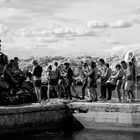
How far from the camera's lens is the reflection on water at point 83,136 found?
57.1 feet

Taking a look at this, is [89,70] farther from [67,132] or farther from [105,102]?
[67,132]

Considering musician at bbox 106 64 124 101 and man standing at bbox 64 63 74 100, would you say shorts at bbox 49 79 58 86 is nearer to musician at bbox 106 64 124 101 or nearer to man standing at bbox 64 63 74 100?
man standing at bbox 64 63 74 100

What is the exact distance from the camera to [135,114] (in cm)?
1838

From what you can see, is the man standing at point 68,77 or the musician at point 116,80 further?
the man standing at point 68,77

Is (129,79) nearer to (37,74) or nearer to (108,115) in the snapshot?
(108,115)

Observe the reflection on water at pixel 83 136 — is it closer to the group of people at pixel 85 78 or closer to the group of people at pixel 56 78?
the group of people at pixel 85 78

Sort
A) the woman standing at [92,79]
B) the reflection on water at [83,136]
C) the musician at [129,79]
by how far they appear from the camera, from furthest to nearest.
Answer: the woman standing at [92,79], the musician at [129,79], the reflection on water at [83,136]

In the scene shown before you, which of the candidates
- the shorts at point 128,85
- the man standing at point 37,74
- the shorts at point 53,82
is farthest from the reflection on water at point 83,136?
the shorts at point 53,82

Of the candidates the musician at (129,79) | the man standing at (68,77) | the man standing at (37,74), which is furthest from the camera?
the man standing at (68,77)

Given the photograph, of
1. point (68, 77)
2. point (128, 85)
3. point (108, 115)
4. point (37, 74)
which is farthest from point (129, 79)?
point (37, 74)

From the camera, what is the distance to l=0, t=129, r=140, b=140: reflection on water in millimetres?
17406

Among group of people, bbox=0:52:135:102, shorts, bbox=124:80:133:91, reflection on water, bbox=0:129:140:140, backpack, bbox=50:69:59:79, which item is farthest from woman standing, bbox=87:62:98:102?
reflection on water, bbox=0:129:140:140

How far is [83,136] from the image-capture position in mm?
17797

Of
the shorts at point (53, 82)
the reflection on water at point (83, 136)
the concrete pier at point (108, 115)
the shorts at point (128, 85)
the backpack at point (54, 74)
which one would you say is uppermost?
the backpack at point (54, 74)
